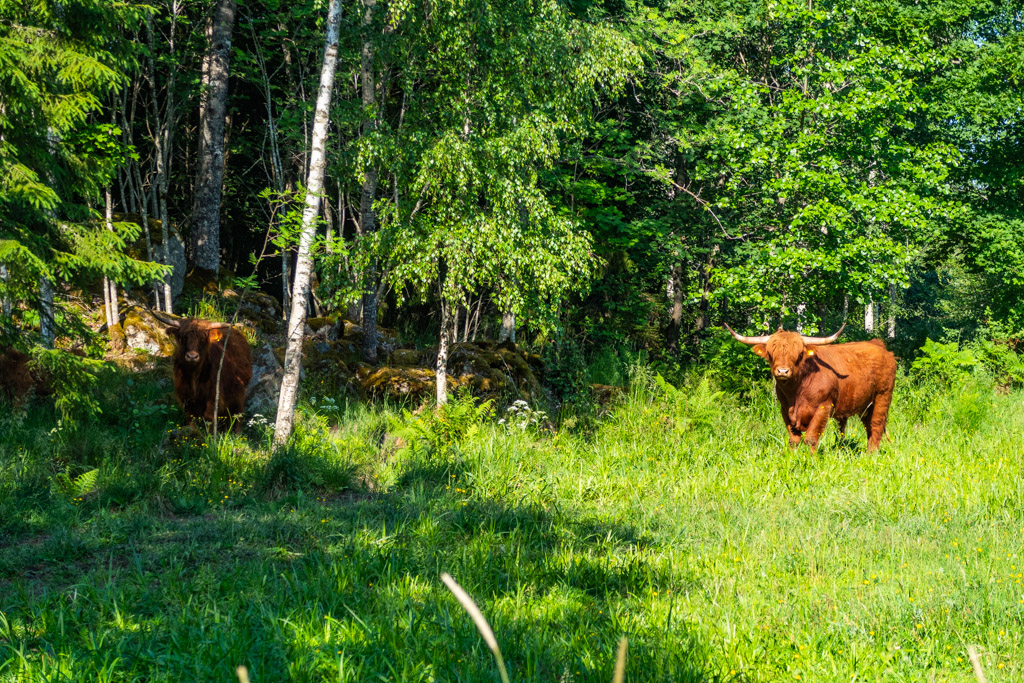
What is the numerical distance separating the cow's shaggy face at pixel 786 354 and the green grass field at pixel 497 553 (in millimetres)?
998

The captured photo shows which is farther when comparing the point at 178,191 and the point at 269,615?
the point at 178,191

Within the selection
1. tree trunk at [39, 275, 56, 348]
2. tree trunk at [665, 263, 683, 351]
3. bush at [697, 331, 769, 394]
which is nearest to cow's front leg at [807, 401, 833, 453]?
bush at [697, 331, 769, 394]

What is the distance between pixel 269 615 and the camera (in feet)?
14.9

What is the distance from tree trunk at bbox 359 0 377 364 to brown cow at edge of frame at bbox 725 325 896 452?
550cm

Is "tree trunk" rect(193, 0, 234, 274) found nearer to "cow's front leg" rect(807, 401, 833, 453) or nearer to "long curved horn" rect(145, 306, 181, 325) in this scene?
"long curved horn" rect(145, 306, 181, 325)

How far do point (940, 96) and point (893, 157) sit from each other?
4.73 metres

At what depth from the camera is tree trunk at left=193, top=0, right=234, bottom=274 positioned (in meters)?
15.2

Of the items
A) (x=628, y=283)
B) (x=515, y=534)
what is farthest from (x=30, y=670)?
(x=628, y=283)

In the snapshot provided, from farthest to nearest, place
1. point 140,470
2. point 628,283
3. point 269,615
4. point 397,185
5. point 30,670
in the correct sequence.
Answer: point 628,283
point 397,185
point 140,470
point 269,615
point 30,670

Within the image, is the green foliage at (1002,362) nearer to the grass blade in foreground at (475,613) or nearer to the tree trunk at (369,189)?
the tree trunk at (369,189)

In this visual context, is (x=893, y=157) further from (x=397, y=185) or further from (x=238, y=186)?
(x=238, y=186)

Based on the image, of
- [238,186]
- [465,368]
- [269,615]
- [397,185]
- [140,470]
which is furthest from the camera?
[238,186]

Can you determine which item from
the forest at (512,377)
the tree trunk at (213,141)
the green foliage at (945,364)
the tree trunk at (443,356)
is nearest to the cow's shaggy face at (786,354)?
the forest at (512,377)

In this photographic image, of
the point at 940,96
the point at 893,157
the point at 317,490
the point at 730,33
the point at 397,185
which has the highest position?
the point at 730,33
